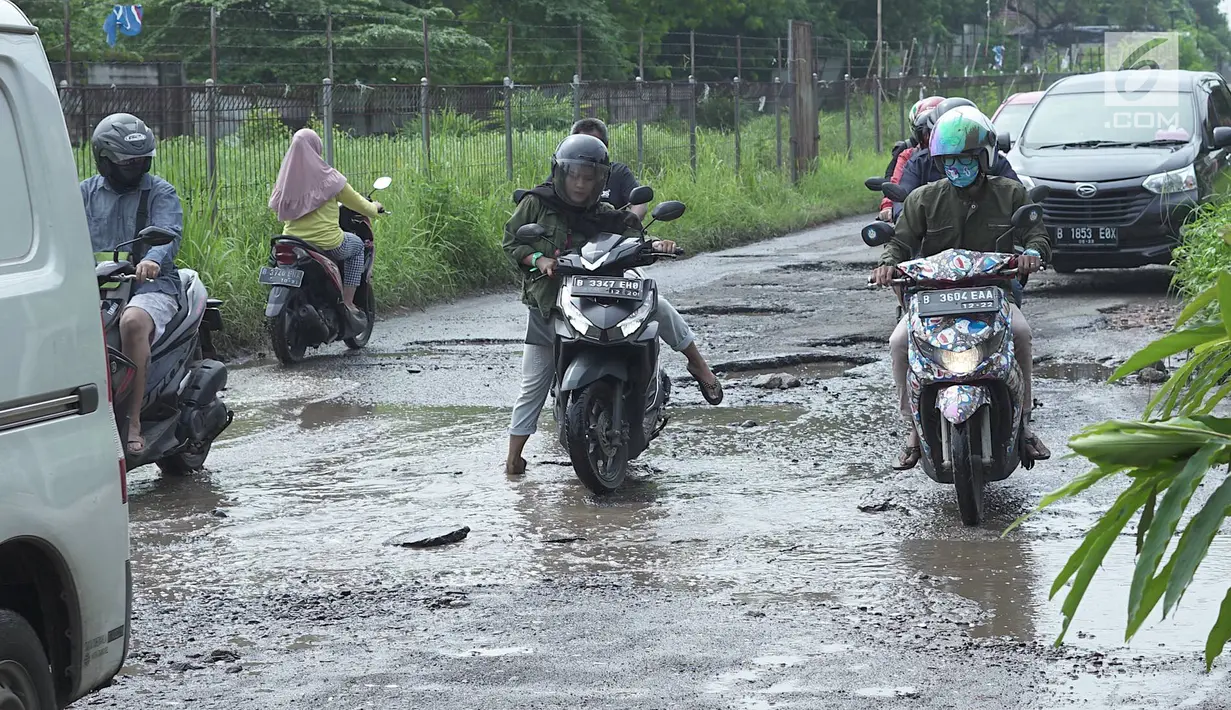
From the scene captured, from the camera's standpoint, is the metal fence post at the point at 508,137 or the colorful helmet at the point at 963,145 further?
the metal fence post at the point at 508,137

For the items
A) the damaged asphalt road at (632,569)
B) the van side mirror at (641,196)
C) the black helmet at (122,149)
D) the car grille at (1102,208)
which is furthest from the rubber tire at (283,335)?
the car grille at (1102,208)

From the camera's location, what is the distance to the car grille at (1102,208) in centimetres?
1418

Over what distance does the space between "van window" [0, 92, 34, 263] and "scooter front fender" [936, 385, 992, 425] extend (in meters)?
3.86

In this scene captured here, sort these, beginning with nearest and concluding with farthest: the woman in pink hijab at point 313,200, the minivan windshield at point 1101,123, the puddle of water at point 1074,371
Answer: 1. the puddle of water at point 1074,371
2. the woman in pink hijab at point 313,200
3. the minivan windshield at point 1101,123

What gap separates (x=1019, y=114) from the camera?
18109 millimetres

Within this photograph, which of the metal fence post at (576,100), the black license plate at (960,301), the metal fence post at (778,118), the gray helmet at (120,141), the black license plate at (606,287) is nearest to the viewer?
the black license plate at (960,301)

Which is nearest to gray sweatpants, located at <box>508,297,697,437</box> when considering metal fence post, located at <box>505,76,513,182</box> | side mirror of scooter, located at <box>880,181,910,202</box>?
side mirror of scooter, located at <box>880,181,910,202</box>

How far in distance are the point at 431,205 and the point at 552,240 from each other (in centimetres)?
846

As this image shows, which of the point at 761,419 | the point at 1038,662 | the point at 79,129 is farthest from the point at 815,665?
the point at 79,129

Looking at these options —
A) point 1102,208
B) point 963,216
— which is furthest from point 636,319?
point 1102,208

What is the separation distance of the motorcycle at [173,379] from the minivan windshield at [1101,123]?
976cm

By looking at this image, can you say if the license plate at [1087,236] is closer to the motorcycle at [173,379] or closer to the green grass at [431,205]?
the green grass at [431,205]

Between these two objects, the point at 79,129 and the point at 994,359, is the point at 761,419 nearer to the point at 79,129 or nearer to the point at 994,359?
the point at 994,359

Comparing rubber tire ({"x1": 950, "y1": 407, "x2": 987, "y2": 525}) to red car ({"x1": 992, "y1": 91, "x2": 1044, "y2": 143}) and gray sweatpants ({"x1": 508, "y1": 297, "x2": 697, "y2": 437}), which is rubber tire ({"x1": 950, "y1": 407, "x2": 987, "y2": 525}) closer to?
gray sweatpants ({"x1": 508, "y1": 297, "x2": 697, "y2": 437})
